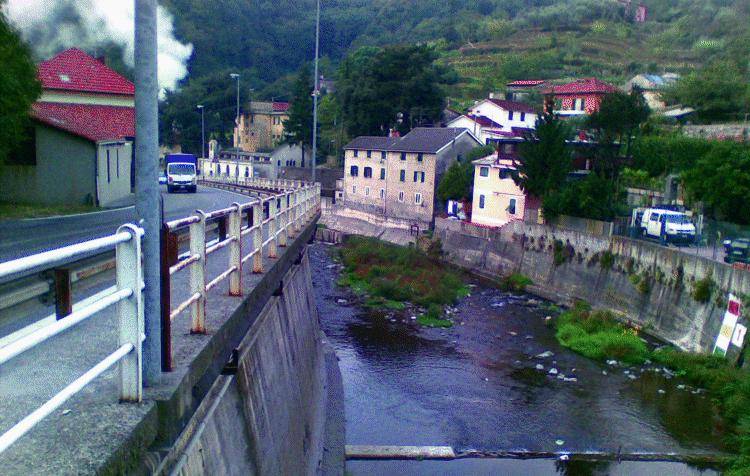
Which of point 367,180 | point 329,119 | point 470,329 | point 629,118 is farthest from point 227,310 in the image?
point 329,119

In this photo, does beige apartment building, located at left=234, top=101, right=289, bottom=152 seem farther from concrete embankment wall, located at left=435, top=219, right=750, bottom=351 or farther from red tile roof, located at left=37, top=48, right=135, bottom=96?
red tile roof, located at left=37, top=48, right=135, bottom=96

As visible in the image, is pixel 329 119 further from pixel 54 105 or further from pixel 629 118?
pixel 54 105

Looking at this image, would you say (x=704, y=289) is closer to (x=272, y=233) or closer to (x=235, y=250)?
(x=272, y=233)

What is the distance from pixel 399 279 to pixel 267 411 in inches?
1060

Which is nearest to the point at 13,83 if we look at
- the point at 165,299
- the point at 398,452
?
the point at 165,299

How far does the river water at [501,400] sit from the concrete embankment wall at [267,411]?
415 centimetres

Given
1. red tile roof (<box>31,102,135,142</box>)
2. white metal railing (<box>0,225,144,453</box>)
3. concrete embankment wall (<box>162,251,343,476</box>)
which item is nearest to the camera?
white metal railing (<box>0,225,144,453</box>)

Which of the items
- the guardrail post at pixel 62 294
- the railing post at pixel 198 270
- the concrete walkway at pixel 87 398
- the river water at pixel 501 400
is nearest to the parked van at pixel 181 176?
the river water at pixel 501 400

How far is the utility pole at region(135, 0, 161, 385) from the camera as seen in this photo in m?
3.67

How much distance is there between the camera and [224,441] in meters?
5.01

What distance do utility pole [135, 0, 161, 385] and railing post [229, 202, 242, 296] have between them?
273cm

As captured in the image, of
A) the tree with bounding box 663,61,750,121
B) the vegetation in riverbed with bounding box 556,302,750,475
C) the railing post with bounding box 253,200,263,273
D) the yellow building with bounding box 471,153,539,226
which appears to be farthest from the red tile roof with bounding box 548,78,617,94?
the railing post with bounding box 253,200,263,273

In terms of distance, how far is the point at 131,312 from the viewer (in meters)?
3.42

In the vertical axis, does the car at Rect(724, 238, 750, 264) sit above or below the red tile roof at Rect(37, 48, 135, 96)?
below
